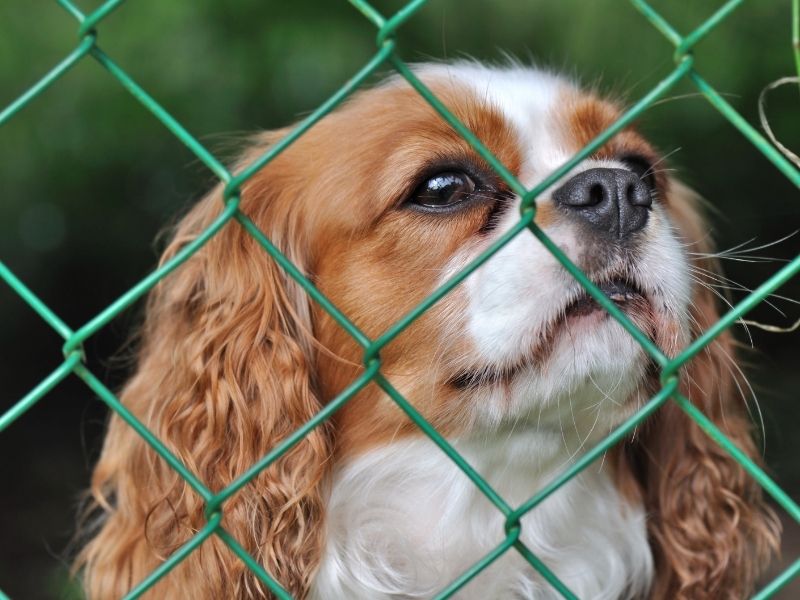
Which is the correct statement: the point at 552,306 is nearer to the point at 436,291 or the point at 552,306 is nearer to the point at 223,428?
the point at 436,291

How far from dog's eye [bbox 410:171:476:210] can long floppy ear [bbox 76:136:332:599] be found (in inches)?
16.6

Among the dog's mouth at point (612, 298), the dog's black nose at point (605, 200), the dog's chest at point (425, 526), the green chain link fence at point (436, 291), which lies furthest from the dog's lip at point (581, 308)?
the green chain link fence at point (436, 291)

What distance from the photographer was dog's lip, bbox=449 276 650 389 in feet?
7.93

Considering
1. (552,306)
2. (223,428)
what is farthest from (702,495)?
(223,428)

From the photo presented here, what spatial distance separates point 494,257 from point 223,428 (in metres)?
0.77

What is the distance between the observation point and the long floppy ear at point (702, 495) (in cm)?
309

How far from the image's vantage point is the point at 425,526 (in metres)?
2.85

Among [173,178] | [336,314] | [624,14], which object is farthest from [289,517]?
[624,14]

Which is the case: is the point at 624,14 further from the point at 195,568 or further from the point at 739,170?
the point at 195,568

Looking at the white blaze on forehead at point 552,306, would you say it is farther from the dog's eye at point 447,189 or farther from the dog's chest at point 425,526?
the dog's chest at point 425,526

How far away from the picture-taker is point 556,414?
8.43ft

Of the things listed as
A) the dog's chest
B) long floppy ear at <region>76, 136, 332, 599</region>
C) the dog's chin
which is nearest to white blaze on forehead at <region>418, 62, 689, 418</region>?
the dog's chin

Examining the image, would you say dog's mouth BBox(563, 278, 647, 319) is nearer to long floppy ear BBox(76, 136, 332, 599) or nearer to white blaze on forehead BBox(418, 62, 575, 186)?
white blaze on forehead BBox(418, 62, 575, 186)

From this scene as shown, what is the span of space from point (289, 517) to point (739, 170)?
340cm
